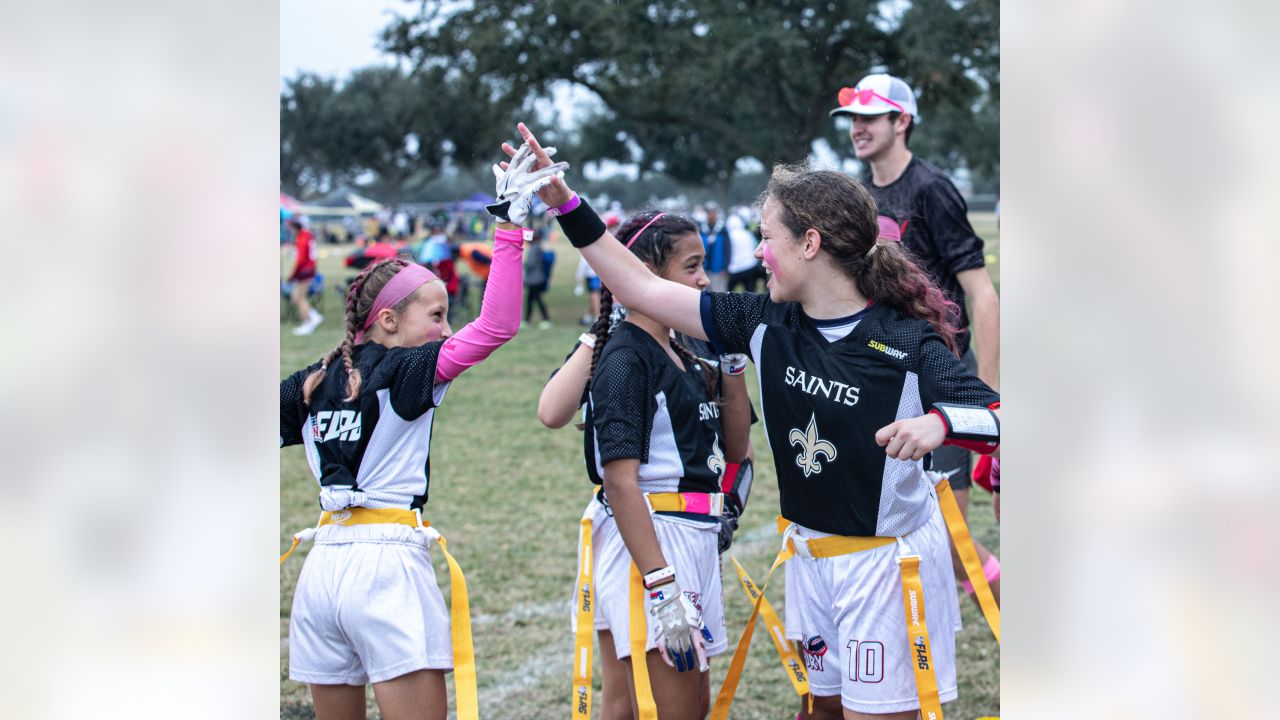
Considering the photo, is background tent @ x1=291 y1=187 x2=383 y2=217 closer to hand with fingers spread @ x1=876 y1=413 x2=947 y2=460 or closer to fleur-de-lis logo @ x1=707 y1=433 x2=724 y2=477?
fleur-de-lis logo @ x1=707 y1=433 x2=724 y2=477

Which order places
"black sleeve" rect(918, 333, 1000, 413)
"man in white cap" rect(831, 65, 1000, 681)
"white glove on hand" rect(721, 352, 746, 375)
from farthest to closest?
"man in white cap" rect(831, 65, 1000, 681) → "white glove on hand" rect(721, 352, 746, 375) → "black sleeve" rect(918, 333, 1000, 413)

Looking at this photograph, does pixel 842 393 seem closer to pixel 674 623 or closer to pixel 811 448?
pixel 811 448

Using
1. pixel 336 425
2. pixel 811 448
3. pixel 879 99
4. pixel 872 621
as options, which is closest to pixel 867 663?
A: pixel 872 621

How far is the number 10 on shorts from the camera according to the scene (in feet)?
9.05

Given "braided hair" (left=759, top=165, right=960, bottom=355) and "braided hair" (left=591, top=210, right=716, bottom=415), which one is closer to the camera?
"braided hair" (left=759, top=165, right=960, bottom=355)

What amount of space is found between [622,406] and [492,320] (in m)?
0.39

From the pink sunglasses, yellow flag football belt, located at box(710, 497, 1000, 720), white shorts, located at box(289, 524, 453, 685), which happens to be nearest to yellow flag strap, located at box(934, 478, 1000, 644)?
yellow flag football belt, located at box(710, 497, 1000, 720)

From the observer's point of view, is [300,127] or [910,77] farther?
[300,127]

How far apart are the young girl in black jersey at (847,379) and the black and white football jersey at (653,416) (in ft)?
1.01

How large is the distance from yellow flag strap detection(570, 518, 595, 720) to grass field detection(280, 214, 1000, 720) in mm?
1436

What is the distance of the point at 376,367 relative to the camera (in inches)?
120
